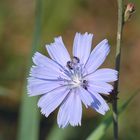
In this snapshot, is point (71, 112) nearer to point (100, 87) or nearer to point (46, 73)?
point (100, 87)

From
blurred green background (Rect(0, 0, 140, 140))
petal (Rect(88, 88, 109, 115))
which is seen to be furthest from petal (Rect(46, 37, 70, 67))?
Result: blurred green background (Rect(0, 0, 140, 140))

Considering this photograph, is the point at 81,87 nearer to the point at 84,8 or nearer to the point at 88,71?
the point at 88,71

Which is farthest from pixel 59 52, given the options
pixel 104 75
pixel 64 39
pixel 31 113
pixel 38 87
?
pixel 64 39

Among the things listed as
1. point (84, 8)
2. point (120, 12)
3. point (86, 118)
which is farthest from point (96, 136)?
point (84, 8)

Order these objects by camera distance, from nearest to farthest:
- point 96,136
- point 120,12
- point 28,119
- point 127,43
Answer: point 120,12, point 96,136, point 28,119, point 127,43

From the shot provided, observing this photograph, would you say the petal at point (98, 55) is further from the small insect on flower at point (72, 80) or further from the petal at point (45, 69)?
the petal at point (45, 69)

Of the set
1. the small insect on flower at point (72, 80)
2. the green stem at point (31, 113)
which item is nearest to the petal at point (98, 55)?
the small insect on flower at point (72, 80)
